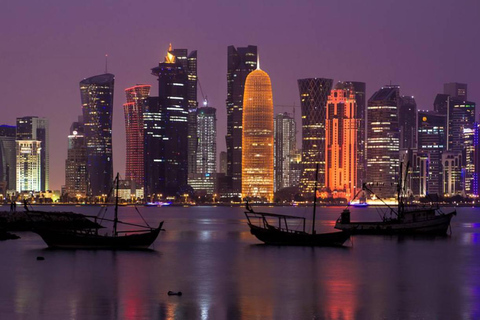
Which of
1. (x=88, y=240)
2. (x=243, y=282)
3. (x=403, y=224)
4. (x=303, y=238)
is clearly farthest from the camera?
(x=403, y=224)

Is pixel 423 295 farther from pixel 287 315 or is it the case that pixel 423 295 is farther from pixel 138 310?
pixel 138 310

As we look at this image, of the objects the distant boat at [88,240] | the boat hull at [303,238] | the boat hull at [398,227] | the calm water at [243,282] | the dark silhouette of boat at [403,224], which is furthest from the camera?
the boat hull at [398,227]

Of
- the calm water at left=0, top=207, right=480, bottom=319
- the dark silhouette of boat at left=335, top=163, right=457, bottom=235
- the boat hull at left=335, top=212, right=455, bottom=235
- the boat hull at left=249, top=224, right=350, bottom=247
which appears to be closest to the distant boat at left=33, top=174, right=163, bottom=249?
the calm water at left=0, top=207, right=480, bottom=319

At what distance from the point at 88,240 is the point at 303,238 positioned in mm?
23351

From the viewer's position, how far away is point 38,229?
315ft

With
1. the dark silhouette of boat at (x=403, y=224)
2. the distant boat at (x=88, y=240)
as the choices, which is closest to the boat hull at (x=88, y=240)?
the distant boat at (x=88, y=240)

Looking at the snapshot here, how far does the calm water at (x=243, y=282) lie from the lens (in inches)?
2105

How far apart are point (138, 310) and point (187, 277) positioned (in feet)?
66.9

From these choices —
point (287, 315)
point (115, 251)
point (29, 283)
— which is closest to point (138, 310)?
point (287, 315)

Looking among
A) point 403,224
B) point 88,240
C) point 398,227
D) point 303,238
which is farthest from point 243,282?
point 403,224

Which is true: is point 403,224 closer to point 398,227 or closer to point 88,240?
point 398,227

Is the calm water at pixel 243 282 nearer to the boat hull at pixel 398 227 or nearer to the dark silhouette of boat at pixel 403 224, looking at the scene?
the dark silhouette of boat at pixel 403 224

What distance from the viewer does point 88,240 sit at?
9469 centimetres

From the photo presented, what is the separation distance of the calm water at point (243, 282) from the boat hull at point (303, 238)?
4.69 ft
